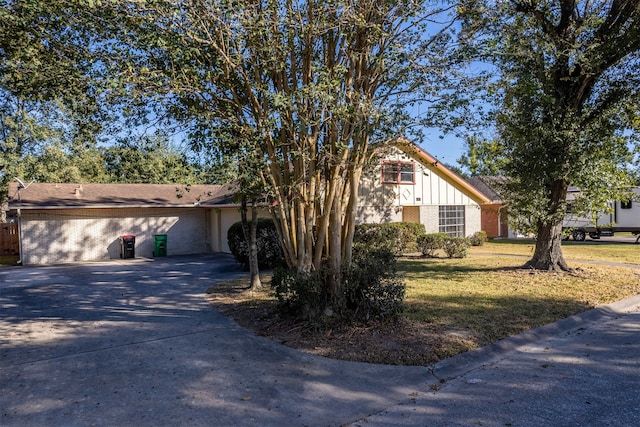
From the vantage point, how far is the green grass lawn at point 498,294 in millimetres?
6973

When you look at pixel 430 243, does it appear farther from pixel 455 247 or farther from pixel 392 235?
pixel 392 235

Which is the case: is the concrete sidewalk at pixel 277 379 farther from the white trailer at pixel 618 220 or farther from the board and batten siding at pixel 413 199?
the white trailer at pixel 618 220

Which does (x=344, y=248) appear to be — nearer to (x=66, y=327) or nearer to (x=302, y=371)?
(x=302, y=371)

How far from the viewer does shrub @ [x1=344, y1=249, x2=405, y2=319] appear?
667 cm

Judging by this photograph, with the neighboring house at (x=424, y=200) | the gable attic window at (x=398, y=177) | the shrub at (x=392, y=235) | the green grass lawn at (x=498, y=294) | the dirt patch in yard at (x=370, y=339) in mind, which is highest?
the gable attic window at (x=398, y=177)

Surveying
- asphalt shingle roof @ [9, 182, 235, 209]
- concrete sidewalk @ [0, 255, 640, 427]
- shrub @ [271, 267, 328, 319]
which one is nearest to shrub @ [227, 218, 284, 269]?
asphalt shingle roof @ [9, 182, 235, 209]

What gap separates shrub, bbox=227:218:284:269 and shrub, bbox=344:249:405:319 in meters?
7.19

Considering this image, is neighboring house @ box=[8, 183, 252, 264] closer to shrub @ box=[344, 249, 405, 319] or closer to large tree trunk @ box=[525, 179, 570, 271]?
large tree trunk @ box=[525, 179, 570, 271]

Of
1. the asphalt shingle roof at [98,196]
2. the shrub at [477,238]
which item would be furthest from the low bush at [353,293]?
the shrub at [477,238]

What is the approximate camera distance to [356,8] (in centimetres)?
671

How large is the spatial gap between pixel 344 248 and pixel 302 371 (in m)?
2.43

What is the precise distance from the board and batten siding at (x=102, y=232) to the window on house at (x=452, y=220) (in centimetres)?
1212

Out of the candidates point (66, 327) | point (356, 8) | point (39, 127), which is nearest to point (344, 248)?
point (356, 8)

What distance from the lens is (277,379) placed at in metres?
5.02
